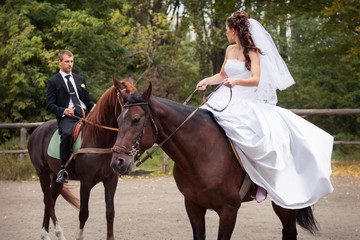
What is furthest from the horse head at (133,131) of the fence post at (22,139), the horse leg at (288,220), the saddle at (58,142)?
the fence post at (22,139)

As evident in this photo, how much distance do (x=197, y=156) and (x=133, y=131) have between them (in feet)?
2.21

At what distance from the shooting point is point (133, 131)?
3.22m

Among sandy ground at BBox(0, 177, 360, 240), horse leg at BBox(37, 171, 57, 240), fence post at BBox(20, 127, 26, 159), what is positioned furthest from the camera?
fence post at BBox(20, 127, 26, 159)

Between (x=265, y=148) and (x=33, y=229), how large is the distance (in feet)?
14.1

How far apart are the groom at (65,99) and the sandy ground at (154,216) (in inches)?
56.9

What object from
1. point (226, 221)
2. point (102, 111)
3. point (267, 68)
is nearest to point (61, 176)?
point (102, 111)

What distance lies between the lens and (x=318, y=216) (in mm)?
7145

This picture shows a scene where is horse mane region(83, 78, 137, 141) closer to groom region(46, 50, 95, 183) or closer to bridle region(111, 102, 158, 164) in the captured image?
groom region(46, 50, 95, 183)

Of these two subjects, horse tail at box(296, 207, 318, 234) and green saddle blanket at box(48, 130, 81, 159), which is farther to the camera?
green saddle blanket at box(48, 130, 81, 159)

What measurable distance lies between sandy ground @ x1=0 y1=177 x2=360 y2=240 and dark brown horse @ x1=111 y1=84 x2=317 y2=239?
234 centimetres

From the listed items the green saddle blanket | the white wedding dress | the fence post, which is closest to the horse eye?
the white wedding dress

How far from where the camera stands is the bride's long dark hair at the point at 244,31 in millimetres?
3855

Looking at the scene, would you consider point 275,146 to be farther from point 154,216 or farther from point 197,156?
point 154,216

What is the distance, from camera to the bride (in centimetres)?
372
